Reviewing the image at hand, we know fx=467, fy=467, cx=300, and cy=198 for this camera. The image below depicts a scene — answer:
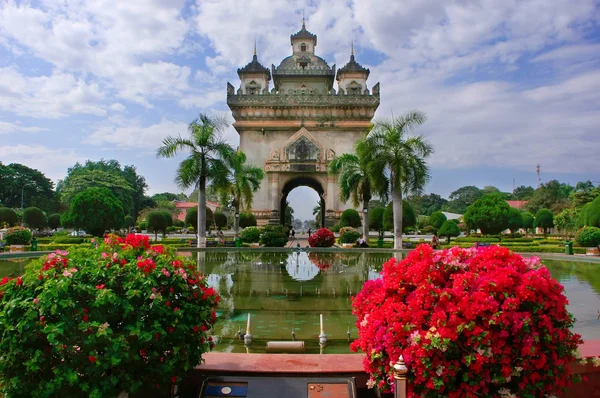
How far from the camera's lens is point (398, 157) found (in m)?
24.9

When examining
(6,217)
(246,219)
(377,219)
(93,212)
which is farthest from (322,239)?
(6,217)

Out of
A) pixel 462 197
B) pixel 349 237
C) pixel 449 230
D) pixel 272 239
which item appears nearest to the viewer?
pixel 272 239

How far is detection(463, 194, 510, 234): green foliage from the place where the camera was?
3112 cm

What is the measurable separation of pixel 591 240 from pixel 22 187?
220ft

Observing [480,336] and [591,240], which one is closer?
[480,336]

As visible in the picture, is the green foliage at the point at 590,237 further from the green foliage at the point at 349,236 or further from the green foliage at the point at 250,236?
the green foliage at the point at 250,236

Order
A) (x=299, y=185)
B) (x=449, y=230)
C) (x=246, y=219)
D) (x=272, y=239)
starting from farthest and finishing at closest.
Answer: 1. (x=299, y=185)
2. (x=246, y=219)
3. (x=449, y=230)
4. (x=272, y=239)

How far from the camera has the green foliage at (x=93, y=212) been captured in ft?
94.6

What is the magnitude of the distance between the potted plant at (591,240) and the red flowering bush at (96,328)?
24394mm

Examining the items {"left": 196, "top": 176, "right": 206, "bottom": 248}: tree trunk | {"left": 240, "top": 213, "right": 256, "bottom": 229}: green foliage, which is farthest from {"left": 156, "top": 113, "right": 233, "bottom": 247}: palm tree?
{"left": 240, "top": 213, "right": 256, "bottom": 229}: green foliage

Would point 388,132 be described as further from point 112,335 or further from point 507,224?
point 112,335

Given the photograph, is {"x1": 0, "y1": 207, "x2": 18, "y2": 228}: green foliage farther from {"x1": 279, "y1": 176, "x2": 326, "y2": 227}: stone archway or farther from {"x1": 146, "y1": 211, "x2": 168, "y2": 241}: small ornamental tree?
{"x1": 279, "y1": 176, "x2": 326, "y2": 227}: stone archway

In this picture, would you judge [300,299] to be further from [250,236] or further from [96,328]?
[250,236]

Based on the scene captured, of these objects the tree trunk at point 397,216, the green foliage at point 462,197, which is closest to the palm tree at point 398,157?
the tree trunk at point 397,216
